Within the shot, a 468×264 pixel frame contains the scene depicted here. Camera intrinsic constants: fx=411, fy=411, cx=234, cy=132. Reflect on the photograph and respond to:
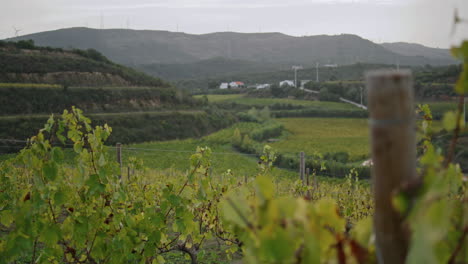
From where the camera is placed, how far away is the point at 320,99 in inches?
2202

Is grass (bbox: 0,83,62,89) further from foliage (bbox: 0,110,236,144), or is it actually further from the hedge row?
the hedge row

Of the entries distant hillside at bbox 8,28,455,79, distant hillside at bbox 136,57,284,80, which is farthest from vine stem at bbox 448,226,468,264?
distant hillside at bbox 8,28,455,79

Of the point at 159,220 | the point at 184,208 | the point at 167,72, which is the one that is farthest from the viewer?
the point at 167,72

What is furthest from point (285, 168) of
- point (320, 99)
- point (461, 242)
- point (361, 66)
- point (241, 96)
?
point (361, 66)

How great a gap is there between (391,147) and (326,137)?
34.0 m

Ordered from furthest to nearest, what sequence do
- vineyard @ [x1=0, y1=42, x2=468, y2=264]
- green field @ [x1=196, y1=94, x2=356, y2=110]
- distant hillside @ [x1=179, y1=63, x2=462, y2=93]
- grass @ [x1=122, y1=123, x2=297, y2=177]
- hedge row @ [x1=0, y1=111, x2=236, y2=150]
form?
distant hillside @ [x1=179, y1=63, x2=462, y2=93] → green field @ [x1=196, y1=94, x2=356, y2=110] → hedge row @ [x1=0, y1=111, x2=236, y2=150] → grass @ [x1=122, y1=123, x2=297, y2=177] → vineyard @ [x1=0, y1=42, x2=468, y2=264]

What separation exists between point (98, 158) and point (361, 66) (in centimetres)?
8151

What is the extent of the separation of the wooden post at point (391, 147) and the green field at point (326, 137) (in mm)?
22999

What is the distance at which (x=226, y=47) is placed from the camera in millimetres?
164875

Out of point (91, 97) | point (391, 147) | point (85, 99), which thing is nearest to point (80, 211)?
point (391, 147)

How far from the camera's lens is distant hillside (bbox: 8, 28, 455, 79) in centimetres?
12975

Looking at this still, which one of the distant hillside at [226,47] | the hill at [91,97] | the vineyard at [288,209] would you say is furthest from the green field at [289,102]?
the distant hillside at [226,47]

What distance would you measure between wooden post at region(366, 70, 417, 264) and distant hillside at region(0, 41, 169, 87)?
103 feet

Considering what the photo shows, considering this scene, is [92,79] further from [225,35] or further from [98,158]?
[225,35]
